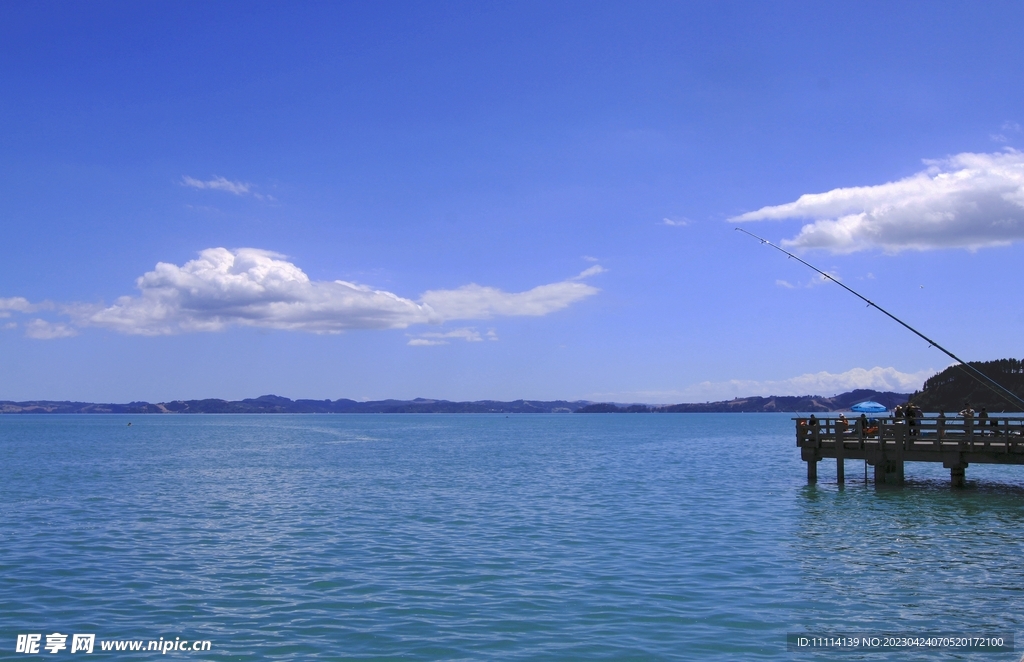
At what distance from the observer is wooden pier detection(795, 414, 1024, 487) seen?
98.7 feet

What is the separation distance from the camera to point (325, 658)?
12.3m

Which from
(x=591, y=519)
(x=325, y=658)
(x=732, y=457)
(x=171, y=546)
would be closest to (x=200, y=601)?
(x=325, y=658)

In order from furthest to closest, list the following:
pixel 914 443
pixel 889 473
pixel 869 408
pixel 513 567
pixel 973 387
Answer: pixel 973 387 < pixel 869 408 < pixel 889 473 < pixel 914 443 < pixel 513 567

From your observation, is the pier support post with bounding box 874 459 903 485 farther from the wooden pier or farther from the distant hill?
the distant hill

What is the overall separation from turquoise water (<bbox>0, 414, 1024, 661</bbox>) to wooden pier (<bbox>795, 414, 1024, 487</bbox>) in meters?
1.37

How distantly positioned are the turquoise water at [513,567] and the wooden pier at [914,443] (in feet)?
4.48

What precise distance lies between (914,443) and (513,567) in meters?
21.9

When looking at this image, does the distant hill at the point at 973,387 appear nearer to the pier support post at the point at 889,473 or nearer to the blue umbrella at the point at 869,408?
the blue umbrella at the point at 869,408

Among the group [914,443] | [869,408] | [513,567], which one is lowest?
[513,567]

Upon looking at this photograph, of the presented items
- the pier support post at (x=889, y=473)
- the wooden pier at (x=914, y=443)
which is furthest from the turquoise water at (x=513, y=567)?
the wooden pier at (x=914, y=443)

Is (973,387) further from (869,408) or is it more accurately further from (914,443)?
(914,443)

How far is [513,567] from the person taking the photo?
18672 millimetres

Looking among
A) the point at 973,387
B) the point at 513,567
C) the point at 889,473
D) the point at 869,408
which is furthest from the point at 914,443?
the point at 973,387

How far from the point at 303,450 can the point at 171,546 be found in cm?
5560
